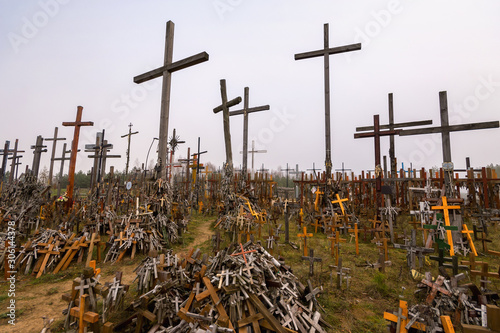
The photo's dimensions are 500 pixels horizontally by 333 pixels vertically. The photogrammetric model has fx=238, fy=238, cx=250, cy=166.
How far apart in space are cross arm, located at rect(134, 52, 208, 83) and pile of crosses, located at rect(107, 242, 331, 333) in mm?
6838

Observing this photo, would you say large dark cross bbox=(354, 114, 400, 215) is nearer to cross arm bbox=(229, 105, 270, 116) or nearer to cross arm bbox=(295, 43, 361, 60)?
cross arm bbox=(295, 43, 361, 60)

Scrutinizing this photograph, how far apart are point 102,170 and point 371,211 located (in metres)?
19.1

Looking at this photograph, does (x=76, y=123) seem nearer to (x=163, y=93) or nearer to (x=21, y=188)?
(x=21, y=188)

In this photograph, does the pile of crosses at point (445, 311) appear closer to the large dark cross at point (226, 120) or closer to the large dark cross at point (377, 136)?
the large dark cross at point (377, 136)

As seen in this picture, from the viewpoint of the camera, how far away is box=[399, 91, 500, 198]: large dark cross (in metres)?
8.69

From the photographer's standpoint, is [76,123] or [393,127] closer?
[76,123]

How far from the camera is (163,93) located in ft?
33.1

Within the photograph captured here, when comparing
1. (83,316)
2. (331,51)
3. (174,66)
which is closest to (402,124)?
(331,51)

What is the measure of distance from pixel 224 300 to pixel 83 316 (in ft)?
7.26

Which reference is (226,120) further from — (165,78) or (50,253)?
(50,253)

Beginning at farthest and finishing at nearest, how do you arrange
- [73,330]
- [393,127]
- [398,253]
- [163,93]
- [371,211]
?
[371,211] < [393,127] < [163,93] < [398,253] < [73,330]

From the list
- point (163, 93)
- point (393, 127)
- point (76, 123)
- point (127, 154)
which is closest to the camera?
point (163, 93)

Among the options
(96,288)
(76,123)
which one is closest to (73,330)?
(96,288)

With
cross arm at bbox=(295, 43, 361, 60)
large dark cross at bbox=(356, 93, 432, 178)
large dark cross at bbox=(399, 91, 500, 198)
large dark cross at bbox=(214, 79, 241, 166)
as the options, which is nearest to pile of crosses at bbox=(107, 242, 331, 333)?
large dark cross at bbox=(399, 91, 500, 198)
